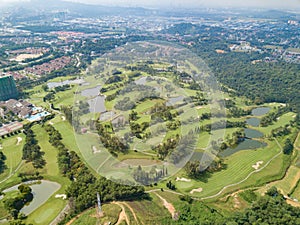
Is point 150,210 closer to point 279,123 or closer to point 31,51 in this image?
point 279,123

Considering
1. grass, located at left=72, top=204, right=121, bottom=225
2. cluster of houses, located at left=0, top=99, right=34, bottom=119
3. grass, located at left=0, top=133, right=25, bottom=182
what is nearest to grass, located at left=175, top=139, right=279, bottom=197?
grass, located at left=72, top=204, right=121, bottom=225

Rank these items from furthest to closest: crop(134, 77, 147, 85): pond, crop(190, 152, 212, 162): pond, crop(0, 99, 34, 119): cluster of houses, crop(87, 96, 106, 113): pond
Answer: crop(134, 77, 147, 85): pond → crop(0, 99, 34, 119): cluster of houses → crop(87, 96, 106, 113): pond → crop(190, 152, 212, 162): pond

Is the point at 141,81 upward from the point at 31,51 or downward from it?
upward

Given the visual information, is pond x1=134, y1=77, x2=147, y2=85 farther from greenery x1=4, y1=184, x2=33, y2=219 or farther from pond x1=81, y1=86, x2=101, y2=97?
greenery x1=4, y1=184, x2=33, y2=219

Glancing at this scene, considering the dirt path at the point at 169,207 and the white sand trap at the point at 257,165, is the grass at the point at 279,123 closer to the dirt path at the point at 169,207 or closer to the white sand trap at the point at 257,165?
the white sand trap at the point at 257,165

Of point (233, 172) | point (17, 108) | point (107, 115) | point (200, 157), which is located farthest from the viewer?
point (17, 108)

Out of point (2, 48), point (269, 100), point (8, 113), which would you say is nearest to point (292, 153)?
point (269, 100)

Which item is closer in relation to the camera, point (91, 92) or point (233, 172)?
point (233, 172)

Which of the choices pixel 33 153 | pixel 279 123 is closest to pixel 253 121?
pixel 279 123
